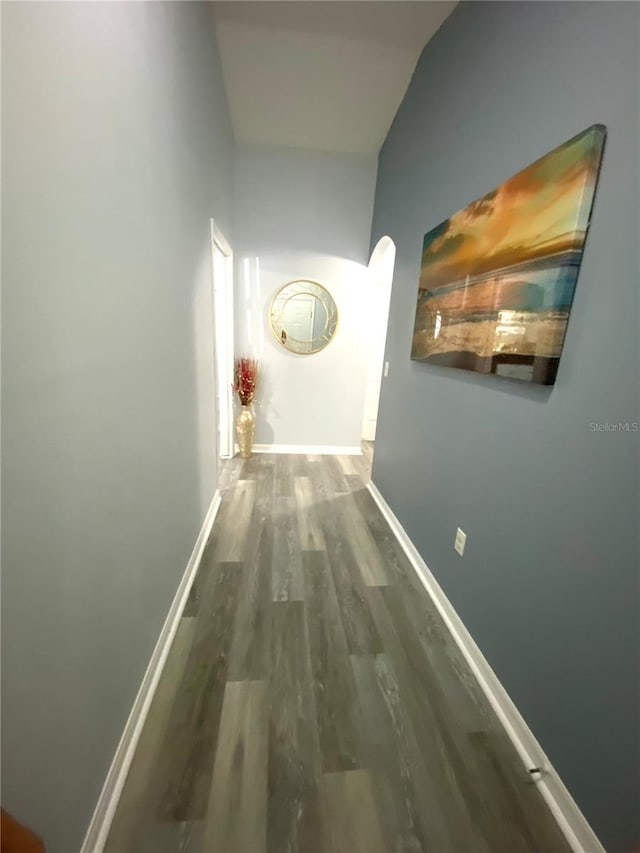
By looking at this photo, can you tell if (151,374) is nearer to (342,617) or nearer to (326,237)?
(342,617)

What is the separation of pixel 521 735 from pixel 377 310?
3824 millimetres

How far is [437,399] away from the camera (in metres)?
1.87

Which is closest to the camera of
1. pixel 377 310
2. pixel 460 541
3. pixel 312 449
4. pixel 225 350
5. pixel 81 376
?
pixel 81 376

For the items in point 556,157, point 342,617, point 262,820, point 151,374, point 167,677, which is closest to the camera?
point 262,820

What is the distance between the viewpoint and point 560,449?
1066 millimetres

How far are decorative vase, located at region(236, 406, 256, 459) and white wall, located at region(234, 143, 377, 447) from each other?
220 millimetres

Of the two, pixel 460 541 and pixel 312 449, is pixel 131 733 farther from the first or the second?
pixel 312 449

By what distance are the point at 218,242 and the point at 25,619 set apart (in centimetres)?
253

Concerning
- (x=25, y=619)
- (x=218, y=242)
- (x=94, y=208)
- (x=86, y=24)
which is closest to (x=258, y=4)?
(x=218, y=242)

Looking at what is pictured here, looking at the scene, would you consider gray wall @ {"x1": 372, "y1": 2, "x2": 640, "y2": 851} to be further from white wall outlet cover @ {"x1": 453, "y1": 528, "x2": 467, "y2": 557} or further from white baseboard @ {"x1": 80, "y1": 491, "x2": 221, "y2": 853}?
white baseboard @ {"x1": 80, "y1": 491, "x2": 221, "y2": 853}

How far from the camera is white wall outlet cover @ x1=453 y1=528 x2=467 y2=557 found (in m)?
1.56

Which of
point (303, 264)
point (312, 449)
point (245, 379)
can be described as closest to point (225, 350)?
point (245, 379)

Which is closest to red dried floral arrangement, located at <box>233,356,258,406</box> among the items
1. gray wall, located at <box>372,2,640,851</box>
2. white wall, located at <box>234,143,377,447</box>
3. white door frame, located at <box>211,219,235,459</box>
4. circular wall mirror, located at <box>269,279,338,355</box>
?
white door frame, located at <box>211,219,235,459</box>

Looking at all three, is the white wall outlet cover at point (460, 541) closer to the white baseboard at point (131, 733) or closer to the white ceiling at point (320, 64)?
the white baseboard at point (131, 733)
